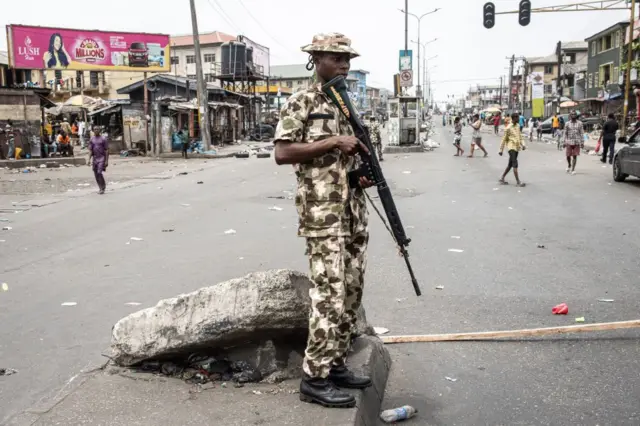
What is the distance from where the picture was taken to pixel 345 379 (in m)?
3.34

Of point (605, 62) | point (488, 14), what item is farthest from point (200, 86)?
point (605, 62)

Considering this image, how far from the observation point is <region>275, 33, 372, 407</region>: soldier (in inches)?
122

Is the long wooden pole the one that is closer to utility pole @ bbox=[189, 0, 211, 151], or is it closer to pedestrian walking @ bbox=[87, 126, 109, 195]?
pedestrian walking @ bbox=[87, 126, 109, 195]

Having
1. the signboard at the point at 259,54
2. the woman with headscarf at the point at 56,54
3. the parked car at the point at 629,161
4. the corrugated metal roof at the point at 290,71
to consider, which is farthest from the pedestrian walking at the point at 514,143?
the corrugated metal roof at the point at 290,71

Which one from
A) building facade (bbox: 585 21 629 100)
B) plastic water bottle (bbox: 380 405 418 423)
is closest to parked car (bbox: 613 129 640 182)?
plastic water bottle (bbox: 380 405 418 423)

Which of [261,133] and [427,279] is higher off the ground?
[261,133]

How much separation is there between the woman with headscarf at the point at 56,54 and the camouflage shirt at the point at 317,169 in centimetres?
3128

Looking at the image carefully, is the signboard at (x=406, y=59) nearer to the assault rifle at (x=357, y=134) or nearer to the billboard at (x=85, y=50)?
the billboard at (x=85, y=50)

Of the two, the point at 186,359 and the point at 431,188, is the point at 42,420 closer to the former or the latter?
the point at 186,359

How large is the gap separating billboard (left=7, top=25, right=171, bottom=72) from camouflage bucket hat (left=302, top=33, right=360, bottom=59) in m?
30.8

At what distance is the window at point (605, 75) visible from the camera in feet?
191

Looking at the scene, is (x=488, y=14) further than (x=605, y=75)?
No

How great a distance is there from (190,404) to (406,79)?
99.1 feet

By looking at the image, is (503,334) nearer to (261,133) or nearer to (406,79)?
(406,79)
